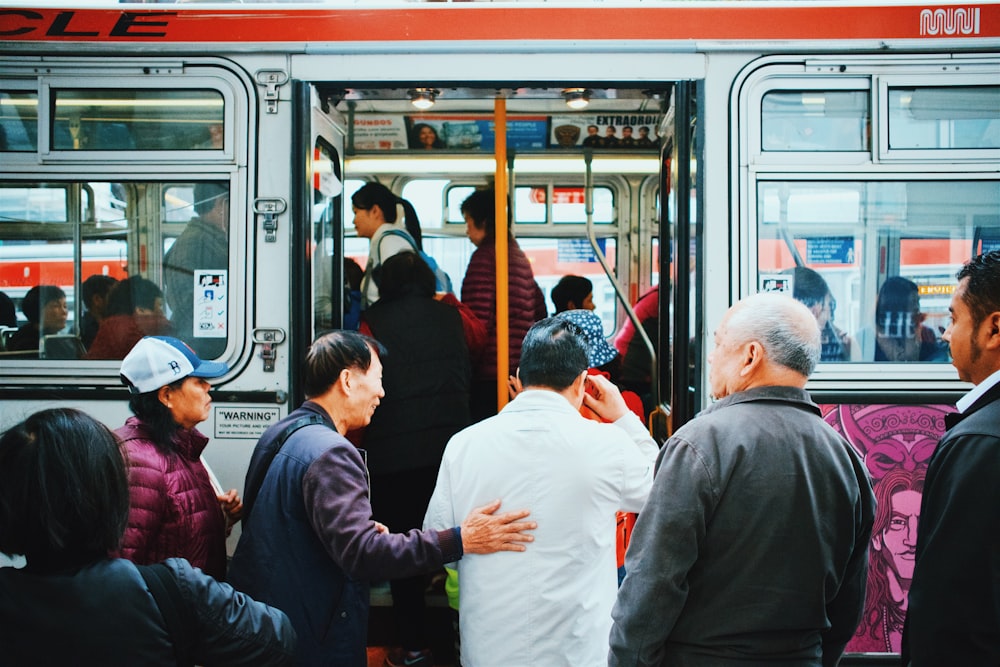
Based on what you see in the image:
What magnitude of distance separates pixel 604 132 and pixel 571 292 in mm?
1018

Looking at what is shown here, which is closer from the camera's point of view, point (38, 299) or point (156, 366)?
point (156, 366)

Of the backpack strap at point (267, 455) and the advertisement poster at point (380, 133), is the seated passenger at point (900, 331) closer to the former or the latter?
the backpack strap at point (267, 455)

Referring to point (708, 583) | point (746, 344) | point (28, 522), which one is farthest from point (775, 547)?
point (28, 522)

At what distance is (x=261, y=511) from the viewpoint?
2.14 metres

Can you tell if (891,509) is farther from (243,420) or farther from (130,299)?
(130,299)

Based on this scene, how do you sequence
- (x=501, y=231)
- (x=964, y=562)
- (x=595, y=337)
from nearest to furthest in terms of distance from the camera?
(x=964, y=562) < (x=595, y=337) < (x=501, y=231)

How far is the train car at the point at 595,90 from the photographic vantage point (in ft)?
9.64

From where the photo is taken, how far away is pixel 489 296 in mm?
4039

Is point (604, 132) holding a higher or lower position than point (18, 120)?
higher

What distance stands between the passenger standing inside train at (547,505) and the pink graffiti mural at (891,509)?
1243mm

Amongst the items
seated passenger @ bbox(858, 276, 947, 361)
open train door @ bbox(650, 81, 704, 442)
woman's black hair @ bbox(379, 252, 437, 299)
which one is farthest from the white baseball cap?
seated passenger @ bbox(858, 276, 947, 361)

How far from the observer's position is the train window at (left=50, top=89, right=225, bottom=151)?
3.02m

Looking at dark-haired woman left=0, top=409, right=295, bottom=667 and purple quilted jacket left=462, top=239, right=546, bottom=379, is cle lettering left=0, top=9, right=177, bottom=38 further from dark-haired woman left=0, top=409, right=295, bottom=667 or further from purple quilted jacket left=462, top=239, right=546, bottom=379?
dark-haired woman left=0, top=409, right=295, bottom=667

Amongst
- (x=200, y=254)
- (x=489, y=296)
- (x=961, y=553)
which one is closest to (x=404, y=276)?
(x=489, y=296)
